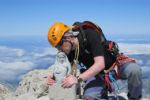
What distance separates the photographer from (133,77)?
12344 millimetres

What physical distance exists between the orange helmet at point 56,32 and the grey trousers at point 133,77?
1.98 m

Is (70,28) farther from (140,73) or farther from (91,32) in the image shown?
(140,73)

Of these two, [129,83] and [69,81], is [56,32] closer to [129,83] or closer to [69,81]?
[69,81]

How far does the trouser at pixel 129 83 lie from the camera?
1231 cm

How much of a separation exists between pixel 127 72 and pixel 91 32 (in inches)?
57.8

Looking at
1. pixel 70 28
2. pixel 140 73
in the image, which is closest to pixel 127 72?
pixel 140 73

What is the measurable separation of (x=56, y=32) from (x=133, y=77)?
239 cm

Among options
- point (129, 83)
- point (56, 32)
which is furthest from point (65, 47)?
point (129, 83)

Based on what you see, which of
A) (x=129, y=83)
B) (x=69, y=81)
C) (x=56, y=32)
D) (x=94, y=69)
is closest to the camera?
(x=69, y=81)

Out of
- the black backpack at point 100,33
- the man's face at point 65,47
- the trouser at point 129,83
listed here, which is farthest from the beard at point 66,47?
the trouser at point 129,83

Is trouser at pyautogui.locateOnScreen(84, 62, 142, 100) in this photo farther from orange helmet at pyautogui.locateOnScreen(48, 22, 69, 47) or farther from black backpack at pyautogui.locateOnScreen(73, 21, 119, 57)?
orange helmet at pyautogui.locateOnScreen(48, 22, 69, 47)

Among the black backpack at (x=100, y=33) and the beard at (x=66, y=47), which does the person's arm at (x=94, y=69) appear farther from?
the beard at (x=66, y=47)

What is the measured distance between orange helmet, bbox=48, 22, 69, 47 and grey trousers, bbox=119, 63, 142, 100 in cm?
198

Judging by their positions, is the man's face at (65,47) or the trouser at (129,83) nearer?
the man's face at (65,47)
